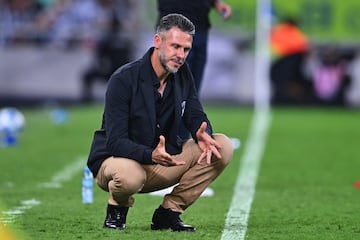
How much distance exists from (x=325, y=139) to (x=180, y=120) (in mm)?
8505

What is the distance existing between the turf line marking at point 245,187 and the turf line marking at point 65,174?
1.58 meters

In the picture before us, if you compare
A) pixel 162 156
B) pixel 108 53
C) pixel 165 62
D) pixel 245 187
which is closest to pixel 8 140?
pixel 245 187

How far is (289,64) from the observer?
2255cm

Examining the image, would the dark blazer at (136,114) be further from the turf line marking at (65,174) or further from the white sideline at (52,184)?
the turf line marking at (65,174)

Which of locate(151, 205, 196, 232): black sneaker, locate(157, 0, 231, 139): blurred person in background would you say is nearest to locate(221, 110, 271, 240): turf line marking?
locate(151, 205, 196, 232): black sneaker

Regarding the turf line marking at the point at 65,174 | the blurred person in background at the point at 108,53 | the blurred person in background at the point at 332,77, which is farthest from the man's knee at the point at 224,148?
the blurred person in background at the point at 108,53

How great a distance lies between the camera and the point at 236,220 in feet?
24.6

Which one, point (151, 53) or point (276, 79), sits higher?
point (151, 53)

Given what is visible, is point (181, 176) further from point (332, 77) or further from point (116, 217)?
point (332, 77)

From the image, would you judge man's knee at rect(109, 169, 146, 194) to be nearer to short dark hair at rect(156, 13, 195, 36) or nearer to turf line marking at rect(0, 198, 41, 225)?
short dark hair at rect(156, 13, 195, 36)

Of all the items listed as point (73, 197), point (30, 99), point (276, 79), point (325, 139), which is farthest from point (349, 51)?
point (73, 197)

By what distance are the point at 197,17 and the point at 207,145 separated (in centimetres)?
256

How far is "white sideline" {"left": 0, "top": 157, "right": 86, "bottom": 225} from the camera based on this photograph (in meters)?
7.53

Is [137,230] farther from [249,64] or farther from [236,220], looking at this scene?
[249,64]
